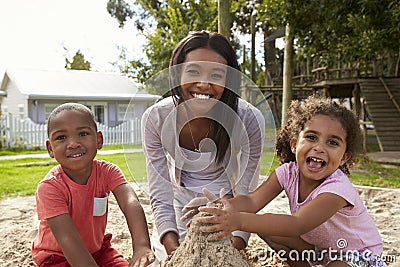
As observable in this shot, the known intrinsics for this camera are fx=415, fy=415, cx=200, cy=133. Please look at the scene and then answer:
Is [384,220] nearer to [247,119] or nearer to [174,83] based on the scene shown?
[247,119]

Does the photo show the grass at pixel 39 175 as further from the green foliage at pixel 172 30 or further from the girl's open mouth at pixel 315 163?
the green foliage at pixel 172 30

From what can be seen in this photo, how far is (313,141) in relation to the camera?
1974 millimetres

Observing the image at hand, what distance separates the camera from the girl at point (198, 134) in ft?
6.57

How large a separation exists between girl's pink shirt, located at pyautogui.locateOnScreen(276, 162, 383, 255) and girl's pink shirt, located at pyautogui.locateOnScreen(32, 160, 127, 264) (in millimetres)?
925

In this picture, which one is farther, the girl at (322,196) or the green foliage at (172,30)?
the green foliage at (172,30)

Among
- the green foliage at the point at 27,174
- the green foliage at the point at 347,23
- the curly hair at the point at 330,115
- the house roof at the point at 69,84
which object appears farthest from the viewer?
the house roof at the point at 69,84

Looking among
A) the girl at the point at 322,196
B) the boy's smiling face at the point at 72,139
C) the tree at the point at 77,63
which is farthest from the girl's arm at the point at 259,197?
the tree at the point at 77,63

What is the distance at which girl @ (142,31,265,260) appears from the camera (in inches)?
78.8

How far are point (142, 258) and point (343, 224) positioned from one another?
3.16 feet

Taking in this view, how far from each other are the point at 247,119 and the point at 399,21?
5812 millimetres

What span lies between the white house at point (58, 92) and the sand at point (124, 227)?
523 inches

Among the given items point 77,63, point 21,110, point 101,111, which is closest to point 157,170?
point 21,110

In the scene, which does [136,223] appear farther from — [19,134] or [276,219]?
[19,134]

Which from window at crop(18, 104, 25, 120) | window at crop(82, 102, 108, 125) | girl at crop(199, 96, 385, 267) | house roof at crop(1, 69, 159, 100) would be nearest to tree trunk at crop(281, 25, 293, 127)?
girl at crop(199, 96, 385, 267)
